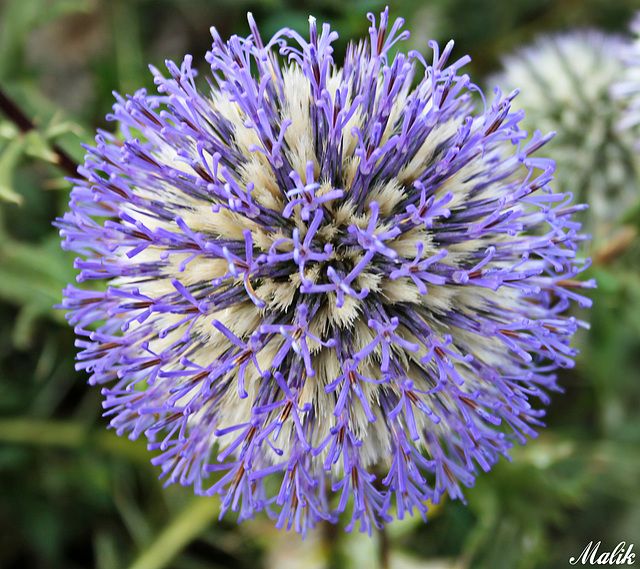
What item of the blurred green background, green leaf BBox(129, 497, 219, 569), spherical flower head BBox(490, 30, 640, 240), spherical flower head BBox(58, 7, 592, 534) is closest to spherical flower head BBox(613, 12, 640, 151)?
spherical flower head BBox(490, 30, 640, 240)

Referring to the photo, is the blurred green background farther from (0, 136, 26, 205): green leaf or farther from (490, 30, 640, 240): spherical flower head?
(490, 30, 640, 240): spherical flower head

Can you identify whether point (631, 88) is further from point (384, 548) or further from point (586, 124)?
point (384, 548)

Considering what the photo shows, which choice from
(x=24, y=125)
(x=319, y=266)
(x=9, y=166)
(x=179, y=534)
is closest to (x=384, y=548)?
(x=179, y=534)

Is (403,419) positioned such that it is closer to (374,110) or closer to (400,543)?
(374,110)

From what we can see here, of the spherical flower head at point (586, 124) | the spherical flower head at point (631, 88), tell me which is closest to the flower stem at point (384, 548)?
the spherical flower head at point (586, 124)

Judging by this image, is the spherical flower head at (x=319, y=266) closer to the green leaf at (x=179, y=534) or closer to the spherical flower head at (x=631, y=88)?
the green leaf at (x=179, y=534)
